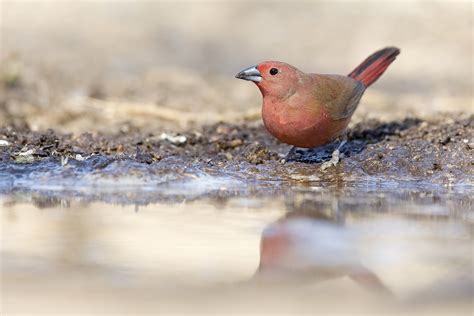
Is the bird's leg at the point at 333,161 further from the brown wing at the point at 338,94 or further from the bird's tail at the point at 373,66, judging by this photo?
the bird's tail at the point at 373,66

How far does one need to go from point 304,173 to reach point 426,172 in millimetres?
817

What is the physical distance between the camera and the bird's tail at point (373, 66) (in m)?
8.17

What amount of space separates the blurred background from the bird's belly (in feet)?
8.39

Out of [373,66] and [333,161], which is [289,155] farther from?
[373,66]

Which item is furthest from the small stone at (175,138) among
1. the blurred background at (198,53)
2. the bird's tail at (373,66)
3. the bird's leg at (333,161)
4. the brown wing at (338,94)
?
the blurred background at (198,53)

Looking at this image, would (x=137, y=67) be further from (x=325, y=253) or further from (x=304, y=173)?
(x=325, y=253)

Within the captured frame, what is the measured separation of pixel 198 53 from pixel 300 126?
6.81 metres

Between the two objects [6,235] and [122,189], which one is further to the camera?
[122,189]

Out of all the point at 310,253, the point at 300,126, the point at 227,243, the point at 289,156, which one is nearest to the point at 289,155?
the point at 289,156

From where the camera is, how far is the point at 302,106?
6.98 metres

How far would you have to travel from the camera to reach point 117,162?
6.60 metres

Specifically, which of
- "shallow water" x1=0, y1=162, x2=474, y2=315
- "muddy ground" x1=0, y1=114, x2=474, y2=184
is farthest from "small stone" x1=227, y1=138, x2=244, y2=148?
"shallow water" x1=0, y1=162, x2=474, y2=315

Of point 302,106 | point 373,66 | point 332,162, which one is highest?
point 373,66

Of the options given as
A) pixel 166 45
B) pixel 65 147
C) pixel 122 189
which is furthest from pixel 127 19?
pixel 122 189
